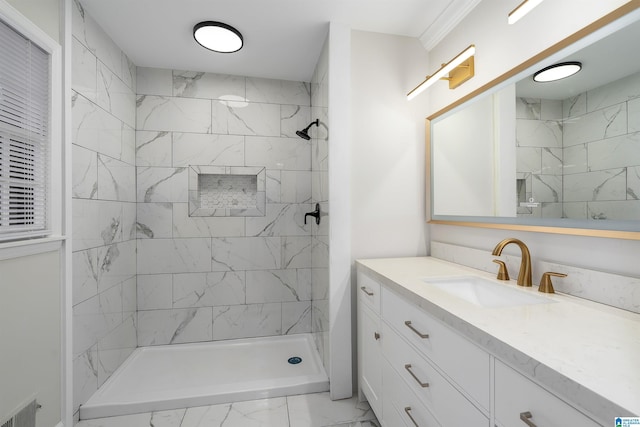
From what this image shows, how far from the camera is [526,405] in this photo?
2.13 ft

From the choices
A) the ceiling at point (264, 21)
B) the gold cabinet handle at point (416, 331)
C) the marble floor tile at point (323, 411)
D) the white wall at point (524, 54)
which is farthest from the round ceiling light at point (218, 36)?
the marble floor tile at point (323, 411)

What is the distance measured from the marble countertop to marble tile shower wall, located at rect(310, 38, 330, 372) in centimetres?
88

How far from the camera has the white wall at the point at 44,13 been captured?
1245 millimetres

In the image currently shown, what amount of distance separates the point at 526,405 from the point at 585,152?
936 mm

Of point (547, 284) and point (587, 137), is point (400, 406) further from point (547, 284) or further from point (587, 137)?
point (587, 137)

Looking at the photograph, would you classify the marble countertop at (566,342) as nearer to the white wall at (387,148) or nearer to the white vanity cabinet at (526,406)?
the white vanity cabinet at (526,406)

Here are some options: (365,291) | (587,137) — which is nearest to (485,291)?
(365,291)

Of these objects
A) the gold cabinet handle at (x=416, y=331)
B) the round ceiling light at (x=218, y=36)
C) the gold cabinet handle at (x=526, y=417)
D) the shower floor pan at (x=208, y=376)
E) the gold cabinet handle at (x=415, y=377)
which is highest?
the round ceiling light at (x=218, y=36)

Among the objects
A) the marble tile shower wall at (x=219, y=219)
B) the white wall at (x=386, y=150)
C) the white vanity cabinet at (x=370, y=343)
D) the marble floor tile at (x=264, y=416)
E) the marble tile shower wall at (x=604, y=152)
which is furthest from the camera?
the marble tile shower wall at (x=219, y=219)

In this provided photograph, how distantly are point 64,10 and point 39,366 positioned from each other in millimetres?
1773

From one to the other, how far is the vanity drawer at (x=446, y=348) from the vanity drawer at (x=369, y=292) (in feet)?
0.61

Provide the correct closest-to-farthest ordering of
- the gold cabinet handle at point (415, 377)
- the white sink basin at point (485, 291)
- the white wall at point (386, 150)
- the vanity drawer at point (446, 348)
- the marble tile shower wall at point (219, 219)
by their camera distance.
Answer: the vanity drawer at point (446, 348) < the gold cabinet handle at point (415, 377) < the white sink basin at point (485, 291) < the white wall at point (386, 150) < the marble tile shower wall at point (219, 219)

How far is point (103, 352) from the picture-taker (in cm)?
190

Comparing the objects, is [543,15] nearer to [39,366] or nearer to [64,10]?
[64,10]
